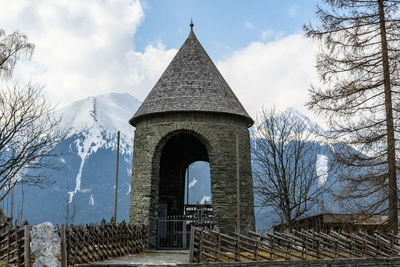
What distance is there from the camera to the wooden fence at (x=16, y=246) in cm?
1109

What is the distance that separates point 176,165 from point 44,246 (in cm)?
1496

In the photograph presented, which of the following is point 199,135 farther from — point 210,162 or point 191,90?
point 191,90

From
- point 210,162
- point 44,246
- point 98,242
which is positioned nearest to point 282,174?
point 210,162

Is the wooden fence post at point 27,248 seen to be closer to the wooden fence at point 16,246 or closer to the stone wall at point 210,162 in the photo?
the wooden fence at point 16,246

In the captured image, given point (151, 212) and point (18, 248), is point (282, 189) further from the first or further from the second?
point (18, 248)

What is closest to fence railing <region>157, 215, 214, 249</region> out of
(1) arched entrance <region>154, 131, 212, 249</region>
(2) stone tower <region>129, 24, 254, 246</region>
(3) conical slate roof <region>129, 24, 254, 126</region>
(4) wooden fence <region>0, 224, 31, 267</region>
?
(2) stone tower <region>129, 24, 254, 246</region>

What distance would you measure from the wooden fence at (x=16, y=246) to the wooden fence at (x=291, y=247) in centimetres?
466

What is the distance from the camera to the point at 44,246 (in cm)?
1146

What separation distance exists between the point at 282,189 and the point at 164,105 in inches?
382

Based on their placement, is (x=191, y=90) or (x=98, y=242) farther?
(x=191, y=90)

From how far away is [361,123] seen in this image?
648 inches

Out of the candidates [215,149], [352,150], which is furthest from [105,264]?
[352,150]

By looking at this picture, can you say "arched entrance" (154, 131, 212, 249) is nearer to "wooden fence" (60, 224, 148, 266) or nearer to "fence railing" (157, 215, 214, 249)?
"fence railing" (157, 215, 214, 249)

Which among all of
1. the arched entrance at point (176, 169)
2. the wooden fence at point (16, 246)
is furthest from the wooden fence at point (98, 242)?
the arched entrance at point (176, 169)
